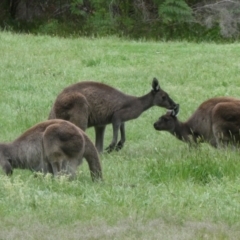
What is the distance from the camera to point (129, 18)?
31.8 m

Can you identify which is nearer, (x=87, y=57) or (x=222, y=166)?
(x=222, y=166)

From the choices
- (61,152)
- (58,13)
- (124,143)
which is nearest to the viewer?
(61,152)

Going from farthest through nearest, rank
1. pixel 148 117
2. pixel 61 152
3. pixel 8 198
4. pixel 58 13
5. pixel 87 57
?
pixel 58 13 < pixel 87 57 < pixel 148 117 < pixel 61 152 < pixel 8 198

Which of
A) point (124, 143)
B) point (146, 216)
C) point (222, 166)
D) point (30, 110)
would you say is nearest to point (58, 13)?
point (30, 110)

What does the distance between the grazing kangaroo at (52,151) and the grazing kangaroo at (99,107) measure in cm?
229

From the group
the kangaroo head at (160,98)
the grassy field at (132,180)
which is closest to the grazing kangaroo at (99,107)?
the kangaroo head at (160,98)

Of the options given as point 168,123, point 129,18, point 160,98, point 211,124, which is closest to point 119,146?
point 168,123

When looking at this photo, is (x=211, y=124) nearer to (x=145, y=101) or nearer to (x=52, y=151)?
(x=145, y=101)

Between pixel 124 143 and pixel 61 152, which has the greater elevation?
pixel 61 152

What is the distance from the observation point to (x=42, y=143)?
9125 millimetres

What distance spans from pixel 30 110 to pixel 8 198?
23.2 ft

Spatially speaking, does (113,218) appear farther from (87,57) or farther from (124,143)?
(87,57)

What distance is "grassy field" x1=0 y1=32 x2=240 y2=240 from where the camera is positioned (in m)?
6.95

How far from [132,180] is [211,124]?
2.76 metres
